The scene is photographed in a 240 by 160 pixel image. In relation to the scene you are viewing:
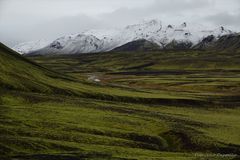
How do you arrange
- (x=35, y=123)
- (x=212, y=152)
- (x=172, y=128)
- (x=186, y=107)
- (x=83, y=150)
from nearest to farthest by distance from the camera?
(x=83, y=150)
(x=212, y=152)
(x=35, y=123)
(x=172, y=128)
(x=186, y=107)

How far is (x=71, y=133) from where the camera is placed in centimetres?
7512

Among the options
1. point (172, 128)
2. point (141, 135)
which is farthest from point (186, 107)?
point (141, 135)

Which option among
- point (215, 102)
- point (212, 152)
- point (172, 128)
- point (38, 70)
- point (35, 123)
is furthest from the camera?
point (38, 70)

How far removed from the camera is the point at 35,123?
79.4 metres

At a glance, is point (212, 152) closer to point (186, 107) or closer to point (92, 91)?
point (186, 107)

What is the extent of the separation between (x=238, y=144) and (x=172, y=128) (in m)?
14.2

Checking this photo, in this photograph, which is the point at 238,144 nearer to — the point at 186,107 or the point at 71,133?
the point at 71,133

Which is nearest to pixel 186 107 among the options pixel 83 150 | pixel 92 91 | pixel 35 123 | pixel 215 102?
pixel 215 102

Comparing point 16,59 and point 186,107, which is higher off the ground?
point 16,59

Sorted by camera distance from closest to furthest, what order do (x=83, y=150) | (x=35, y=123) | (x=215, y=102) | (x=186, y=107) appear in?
(x=83, y=150)
(x=35, y=123)
(x=186, y=107)
(x=215, y=102)

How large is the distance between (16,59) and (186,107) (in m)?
74.1

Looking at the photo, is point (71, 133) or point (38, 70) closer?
point (71, 133)

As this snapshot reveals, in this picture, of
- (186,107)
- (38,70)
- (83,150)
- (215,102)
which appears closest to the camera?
(83,150)

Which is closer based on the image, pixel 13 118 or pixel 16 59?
pixel 13 118
